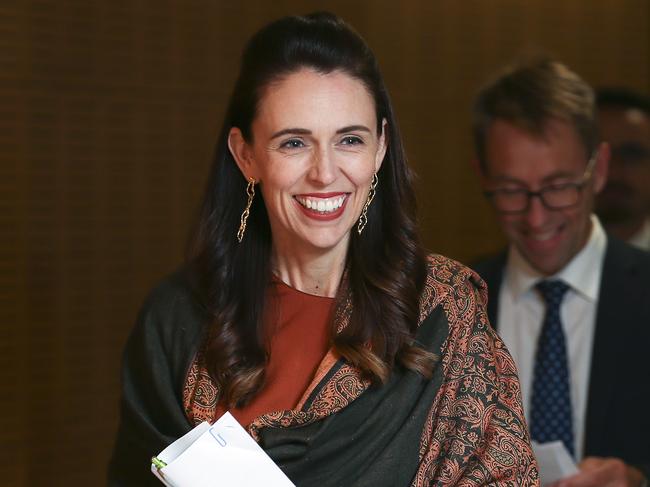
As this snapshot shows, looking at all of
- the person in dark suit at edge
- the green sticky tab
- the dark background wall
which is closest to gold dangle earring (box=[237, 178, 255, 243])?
the green sticky tab

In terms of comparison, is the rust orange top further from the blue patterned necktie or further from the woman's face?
the blue patterned necktie

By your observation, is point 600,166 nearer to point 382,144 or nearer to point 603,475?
point 603,475

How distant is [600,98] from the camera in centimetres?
477

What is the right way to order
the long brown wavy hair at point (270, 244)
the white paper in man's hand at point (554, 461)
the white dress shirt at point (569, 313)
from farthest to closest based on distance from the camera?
the white dress shirt at point (569, 313) → the white paper in man's hand at point (554, 461) → the long brown wavy hair at point (270, 244)

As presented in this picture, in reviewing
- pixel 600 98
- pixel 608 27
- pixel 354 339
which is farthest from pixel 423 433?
pixel 608 27

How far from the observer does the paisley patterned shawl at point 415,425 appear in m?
2.38

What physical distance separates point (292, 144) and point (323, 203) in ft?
0.48

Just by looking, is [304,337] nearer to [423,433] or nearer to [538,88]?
[423,433]

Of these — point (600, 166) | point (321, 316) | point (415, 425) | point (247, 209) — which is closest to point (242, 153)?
point (247, 209)

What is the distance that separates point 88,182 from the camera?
13.4 feet

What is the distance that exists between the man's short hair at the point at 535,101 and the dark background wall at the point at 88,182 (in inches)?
17.5

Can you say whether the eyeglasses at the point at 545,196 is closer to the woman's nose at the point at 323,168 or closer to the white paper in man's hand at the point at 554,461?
the white paper in man's hand at the point at 554,461

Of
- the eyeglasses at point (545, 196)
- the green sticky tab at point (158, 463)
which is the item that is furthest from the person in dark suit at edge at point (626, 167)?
the green sticky tab at point (158, 463)

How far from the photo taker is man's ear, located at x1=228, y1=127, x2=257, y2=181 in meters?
2.64
